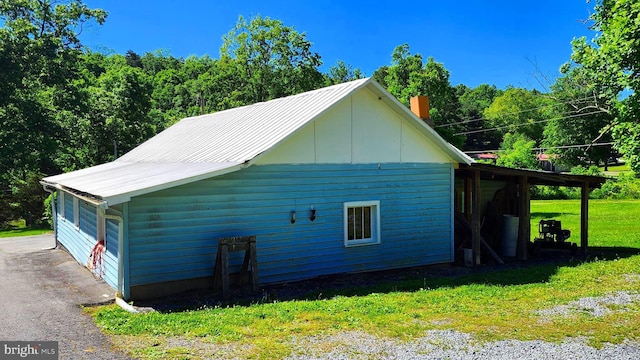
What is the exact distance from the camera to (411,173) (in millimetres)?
13117

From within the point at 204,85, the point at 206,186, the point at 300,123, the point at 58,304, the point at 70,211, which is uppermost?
A: the point at 204,85

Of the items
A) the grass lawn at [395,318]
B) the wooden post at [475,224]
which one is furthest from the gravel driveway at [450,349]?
the wooden post at [475,224]

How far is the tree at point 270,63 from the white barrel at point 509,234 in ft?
81.8

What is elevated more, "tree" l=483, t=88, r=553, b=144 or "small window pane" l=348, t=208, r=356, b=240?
"tree" l=483, t=88, r=553, b=144

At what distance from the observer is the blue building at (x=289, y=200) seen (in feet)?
32.2

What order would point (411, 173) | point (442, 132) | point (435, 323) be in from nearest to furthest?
point (435, 323) < point (411, 173) < point (442, 132)

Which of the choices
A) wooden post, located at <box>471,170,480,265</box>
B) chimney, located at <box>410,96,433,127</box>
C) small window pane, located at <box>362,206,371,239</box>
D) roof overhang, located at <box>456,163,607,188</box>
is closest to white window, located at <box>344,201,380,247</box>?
small window pane, located at <box>362,206,371,239</box>

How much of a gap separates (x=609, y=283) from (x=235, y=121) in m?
10.4

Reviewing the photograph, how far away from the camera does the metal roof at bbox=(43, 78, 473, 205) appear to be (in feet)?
32.2

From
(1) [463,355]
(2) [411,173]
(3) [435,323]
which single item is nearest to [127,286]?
(3) [435,323]

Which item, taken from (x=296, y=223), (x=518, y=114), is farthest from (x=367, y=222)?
(x=518, y=114)

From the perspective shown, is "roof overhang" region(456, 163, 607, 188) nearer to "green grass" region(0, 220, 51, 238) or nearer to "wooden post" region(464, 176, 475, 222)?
"wooden post" region(464, 176, 475, 222)

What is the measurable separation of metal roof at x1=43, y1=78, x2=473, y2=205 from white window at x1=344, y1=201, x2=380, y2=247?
2.36 metres

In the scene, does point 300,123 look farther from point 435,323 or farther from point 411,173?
point 435,323
